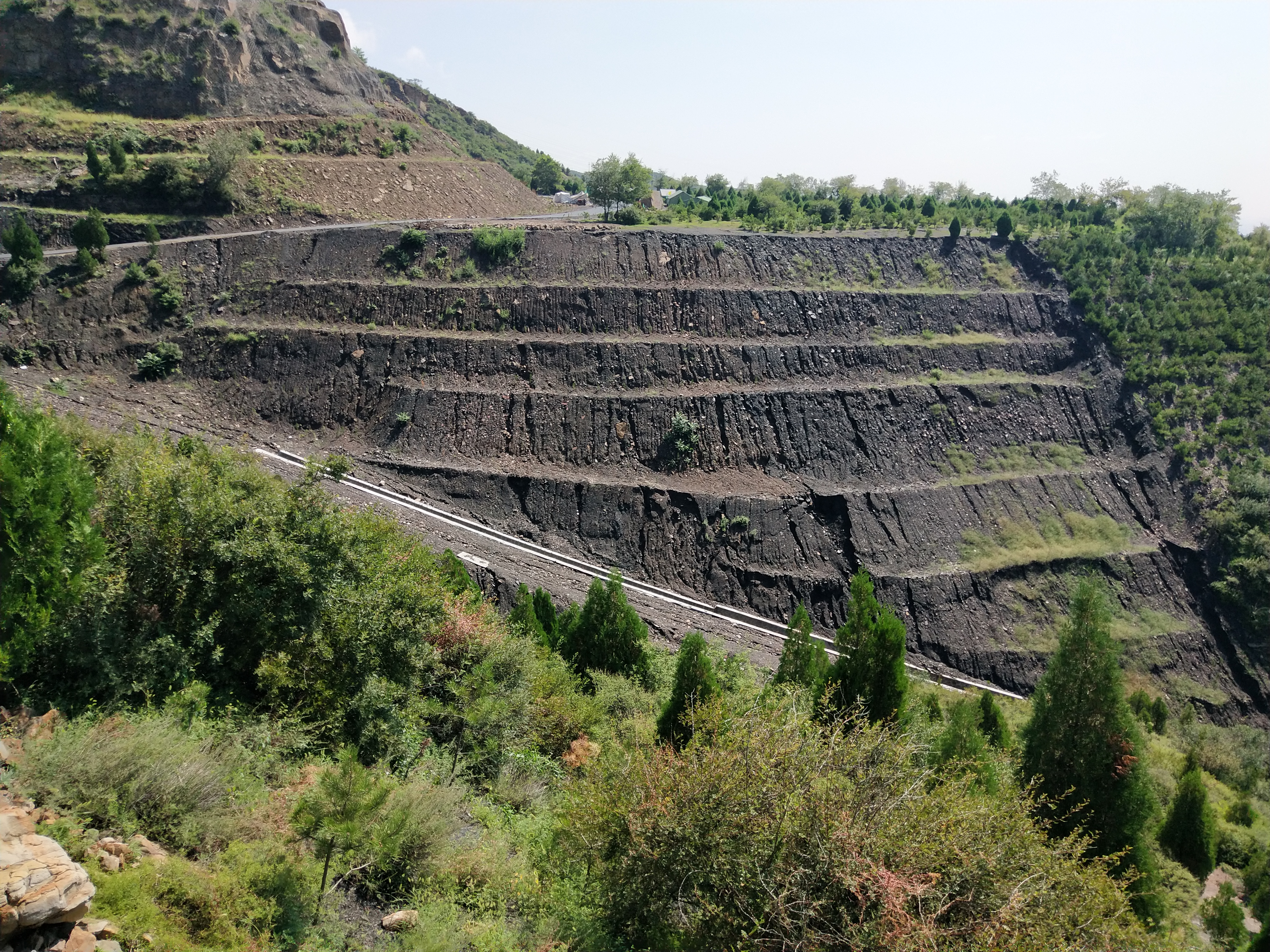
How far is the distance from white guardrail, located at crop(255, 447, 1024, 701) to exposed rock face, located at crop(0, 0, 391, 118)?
29128mm

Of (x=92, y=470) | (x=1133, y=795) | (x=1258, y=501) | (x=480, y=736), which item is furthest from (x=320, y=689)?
(x=1258, y=501)

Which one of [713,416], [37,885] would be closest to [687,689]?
[37,885]

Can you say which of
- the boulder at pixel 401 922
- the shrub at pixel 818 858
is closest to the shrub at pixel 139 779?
the boulder at pixel 401 922

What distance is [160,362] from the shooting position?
3325 centimetres

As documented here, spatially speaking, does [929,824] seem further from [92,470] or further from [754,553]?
[754,553]

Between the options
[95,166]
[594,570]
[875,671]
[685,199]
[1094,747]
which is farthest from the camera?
[685,199]

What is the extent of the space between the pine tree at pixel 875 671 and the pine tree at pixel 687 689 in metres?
2.96

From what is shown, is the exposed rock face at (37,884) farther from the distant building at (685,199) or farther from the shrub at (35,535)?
the distant building at (685,199)

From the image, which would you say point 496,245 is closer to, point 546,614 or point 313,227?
point 313,227

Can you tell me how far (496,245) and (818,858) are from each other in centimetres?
3617

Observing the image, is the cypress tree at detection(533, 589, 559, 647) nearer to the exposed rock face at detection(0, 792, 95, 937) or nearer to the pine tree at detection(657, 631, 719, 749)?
the pine tree at detection(657, 631, 719, 749)

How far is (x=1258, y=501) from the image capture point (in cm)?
3672

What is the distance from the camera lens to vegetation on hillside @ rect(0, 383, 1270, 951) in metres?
7.99

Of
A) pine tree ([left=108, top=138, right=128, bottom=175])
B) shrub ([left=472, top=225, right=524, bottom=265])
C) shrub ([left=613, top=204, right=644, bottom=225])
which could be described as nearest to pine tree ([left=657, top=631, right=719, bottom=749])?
shrub ([left=472, top=225, right=524, bottom=265])
